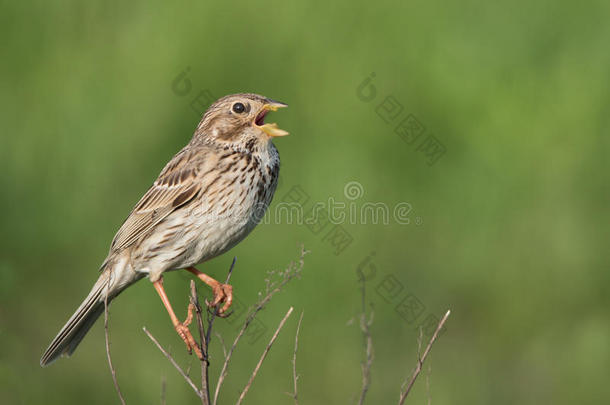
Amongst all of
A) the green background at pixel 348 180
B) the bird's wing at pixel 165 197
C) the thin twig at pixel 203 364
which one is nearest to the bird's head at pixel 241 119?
the bird's wing at pixel 165 197

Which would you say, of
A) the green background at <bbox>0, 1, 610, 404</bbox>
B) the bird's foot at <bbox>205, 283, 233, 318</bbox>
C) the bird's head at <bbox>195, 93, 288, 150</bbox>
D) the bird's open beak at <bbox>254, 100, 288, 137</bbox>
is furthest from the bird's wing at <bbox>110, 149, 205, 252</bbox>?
the green background at <bbox>0, 1, 610, 404</bbox>

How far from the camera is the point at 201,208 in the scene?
5266 mm

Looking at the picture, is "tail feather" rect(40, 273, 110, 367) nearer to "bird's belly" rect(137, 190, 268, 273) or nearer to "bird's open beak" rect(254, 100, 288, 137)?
"bird's belly" rect(137, 190, 268, 273)

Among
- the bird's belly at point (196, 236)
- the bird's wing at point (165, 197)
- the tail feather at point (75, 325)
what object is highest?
the bird's wing at point (165, 197)

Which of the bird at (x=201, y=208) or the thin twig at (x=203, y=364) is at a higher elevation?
the bird at (x=201, y=208)

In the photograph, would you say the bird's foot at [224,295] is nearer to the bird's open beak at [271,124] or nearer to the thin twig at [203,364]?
the thin twig at [203,364]

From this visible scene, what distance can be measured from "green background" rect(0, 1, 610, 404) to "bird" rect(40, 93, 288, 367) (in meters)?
1.64

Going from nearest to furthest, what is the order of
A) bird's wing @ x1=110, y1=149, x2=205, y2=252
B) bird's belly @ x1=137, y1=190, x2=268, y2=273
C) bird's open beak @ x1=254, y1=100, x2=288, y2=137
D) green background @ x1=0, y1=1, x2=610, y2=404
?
1. bird's belly @ x1=137, y1=190, x2=268, y2=273
2. bird's open beak @ x1=254, y1=100, x2=288, y2=137
3. bird's wing @ x1=110, y1=149, x2=205, y2=252
4. green background @ x1=0, y1=1, x2=610, y2=404

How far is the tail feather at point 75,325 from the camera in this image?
18.3 feet

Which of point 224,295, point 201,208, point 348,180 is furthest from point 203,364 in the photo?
point 348,180

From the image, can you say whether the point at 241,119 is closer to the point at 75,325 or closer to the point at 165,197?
the point at 165,197

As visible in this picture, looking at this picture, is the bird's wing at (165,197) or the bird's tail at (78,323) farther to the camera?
the bird's tail at (78,323)

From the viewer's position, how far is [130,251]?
5625 mm

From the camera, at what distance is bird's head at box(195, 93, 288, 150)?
5449mm
